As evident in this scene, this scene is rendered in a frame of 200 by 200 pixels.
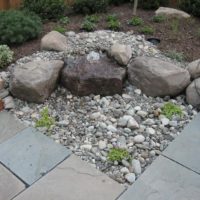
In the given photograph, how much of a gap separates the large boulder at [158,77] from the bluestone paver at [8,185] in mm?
1541

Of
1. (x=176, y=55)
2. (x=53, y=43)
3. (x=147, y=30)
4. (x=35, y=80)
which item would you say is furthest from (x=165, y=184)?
(x=147, y=30)

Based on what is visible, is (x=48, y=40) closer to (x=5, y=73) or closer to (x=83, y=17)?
(x=5, y=73)

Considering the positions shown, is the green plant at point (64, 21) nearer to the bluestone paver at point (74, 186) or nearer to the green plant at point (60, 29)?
the green plant at point (60, 29)

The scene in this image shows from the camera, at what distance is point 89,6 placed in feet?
14.1

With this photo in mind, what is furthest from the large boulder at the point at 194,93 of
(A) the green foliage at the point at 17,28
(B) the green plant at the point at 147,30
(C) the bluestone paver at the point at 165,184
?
(A) the green foliage at the point at 17,28

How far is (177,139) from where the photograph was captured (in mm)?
2584

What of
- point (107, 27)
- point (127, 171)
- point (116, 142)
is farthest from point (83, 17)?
point (127, 171)

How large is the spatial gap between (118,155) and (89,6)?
2.60 metres

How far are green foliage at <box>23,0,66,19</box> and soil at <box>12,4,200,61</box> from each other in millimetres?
133

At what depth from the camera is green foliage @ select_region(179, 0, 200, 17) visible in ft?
14.2

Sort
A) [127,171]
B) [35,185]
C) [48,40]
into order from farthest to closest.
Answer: [48,40]
[127,171]
[35,185]

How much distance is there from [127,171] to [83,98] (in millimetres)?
983

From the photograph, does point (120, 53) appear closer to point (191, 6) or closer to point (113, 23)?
point (113, 23)

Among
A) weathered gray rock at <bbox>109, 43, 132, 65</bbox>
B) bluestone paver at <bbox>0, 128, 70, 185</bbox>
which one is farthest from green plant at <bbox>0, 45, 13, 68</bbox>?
weathered gray rock at <bbox>109, 43, 132, 65</bbox>
